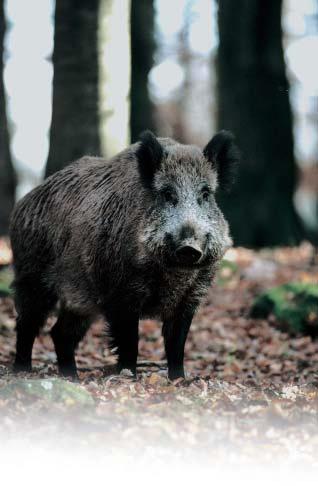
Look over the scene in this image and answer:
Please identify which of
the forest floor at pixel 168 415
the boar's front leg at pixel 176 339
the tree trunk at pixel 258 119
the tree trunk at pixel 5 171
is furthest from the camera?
the tree trunk at pixel 258 119

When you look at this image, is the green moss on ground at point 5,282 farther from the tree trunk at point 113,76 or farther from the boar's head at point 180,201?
the boar's head at point 180,201

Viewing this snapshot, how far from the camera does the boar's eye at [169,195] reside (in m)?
6.89

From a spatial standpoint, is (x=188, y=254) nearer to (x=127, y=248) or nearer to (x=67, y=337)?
(x=127, y=248)

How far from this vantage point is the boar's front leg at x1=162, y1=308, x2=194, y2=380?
7.25m

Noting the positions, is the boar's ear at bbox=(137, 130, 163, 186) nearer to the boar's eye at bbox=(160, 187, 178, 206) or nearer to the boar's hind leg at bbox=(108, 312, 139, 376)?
the boar's eye at bbox=(160, 187, 178, 206)

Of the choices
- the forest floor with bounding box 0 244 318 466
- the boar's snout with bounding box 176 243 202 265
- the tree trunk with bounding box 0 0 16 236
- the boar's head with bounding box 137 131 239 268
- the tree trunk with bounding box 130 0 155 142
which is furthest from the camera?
the tree trunk with bounding box 130 0 155 142

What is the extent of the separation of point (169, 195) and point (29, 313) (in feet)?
6.97

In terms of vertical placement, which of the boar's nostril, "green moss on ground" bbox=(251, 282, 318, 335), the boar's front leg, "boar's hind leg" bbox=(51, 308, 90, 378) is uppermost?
the boar's nostril

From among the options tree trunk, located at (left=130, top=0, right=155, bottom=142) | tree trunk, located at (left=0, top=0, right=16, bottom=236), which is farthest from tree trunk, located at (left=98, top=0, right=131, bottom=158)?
tree trunk, located at (left=130, top=0, right=155, bottom=142)

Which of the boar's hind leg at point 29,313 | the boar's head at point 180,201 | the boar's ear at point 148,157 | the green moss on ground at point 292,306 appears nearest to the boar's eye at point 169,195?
the boar's head at point 180,201

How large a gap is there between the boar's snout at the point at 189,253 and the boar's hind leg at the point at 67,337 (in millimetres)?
1930

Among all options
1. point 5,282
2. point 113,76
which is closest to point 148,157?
point 113,76

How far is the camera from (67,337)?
8.10 m

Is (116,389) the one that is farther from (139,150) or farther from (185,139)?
(185,139)
